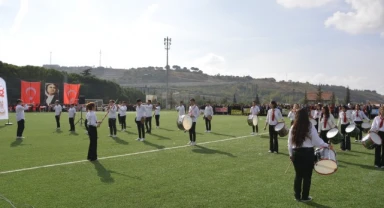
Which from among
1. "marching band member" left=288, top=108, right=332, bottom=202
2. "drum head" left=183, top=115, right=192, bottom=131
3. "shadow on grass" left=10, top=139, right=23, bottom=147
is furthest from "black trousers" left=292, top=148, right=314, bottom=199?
"shadow on grass" left=10, top=139, right=23, bottom=147

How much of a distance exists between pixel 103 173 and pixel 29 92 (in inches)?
1229

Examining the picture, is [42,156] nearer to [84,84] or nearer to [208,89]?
[84,84]

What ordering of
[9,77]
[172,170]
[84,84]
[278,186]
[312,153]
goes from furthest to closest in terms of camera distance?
[84,84], [9,77], [172,170], [278,186], [312,153]

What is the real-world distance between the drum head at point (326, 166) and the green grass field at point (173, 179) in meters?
0.70

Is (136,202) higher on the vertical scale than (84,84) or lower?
lower

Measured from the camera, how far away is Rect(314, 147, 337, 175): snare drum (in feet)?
23.6

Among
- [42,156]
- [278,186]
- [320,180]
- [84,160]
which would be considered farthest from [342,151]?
[42,156]

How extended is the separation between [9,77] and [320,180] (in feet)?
217

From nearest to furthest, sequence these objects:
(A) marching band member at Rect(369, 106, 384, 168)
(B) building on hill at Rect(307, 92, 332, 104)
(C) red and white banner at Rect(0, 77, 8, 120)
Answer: (C) red and white banner at Rect(0, 77, 8, 120), (A) marching band member at Rect(369, 106, 384, 168), (B) building on hill at Rect(307, 92, 332, 104)

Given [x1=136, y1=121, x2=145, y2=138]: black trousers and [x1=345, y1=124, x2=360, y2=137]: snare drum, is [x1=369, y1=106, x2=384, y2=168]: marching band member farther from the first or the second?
[x1=136, y1=121, x2=145, y2=138]: black trousers

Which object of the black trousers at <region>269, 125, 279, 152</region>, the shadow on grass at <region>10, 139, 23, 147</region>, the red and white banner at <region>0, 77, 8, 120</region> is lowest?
the shadow on grass at <region>10, 139, 23, 147</region>

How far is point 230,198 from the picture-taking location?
7641 millimetres

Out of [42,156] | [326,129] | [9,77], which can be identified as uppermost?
[9,77]

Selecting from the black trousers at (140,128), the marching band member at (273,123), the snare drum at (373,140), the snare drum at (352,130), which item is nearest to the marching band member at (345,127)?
the snare drum at (352,130)
